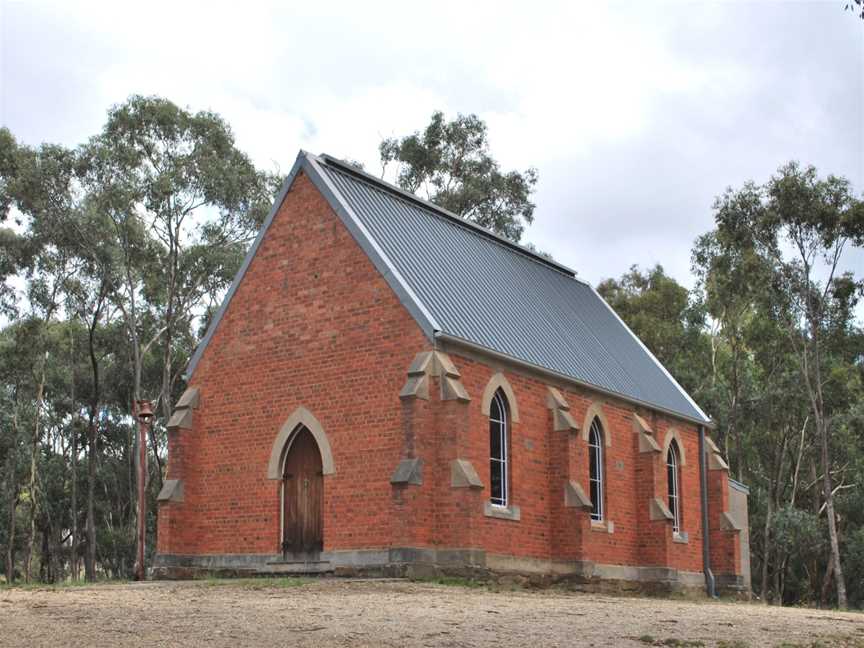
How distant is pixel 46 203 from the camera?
40.8m

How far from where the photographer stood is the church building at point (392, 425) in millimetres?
21109

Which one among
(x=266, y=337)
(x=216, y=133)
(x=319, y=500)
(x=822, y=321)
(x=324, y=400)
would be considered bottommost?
(x=319, y=500)

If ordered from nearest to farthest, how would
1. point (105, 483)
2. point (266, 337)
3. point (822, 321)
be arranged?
point (266, 337), point (822, 321), point (105, 483)

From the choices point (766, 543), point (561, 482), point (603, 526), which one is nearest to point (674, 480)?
point (603, 526)

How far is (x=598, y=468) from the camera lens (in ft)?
89.4

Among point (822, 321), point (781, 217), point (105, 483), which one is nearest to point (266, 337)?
point (781, 217)

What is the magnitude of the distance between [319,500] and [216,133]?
73.6 ft

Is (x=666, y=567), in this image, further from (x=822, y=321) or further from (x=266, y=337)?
(x=822, y=321)

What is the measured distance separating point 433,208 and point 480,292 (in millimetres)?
3814

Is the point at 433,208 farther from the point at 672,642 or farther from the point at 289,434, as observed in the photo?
the point at 672,642

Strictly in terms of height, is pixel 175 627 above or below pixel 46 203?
below

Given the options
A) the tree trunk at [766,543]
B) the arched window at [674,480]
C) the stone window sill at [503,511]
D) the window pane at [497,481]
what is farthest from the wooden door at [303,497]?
the tree trunk at [766,543]

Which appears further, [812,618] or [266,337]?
[266,337]

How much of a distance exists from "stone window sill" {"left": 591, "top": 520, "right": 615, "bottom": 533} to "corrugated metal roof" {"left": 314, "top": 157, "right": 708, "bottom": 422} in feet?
11.1
